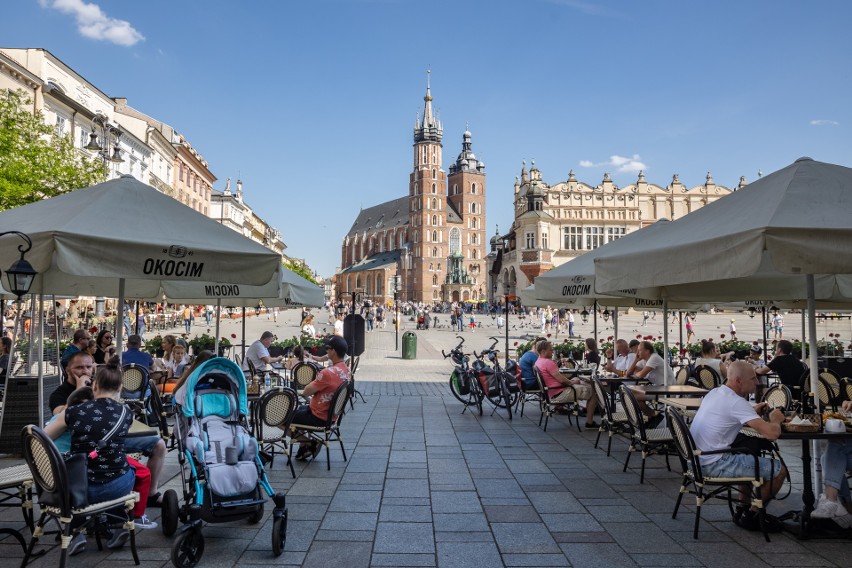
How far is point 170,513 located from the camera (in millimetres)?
4832

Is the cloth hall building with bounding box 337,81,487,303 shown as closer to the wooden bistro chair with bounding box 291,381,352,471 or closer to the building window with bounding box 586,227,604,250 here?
the building window with bounding box 586,227,604,250

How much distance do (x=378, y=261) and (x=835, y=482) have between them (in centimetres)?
14285

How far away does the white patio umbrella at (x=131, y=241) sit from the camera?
16.4 ft

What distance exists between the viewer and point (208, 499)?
4.49 m

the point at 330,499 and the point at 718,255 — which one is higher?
the point at 718,255

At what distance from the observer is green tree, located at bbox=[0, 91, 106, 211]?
20.1 m

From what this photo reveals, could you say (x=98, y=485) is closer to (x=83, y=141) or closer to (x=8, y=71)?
(x=8, y=71)

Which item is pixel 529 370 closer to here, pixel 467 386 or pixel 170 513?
pixel 467 386

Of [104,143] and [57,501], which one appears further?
[104,143]

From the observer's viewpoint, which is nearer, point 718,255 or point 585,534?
point 718,255

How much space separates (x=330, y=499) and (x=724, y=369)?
24.0 ft

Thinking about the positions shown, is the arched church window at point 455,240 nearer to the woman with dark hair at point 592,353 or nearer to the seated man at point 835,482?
the woman with dark hair at point 592,353

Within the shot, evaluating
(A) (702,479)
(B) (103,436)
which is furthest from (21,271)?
(A) (702,479)

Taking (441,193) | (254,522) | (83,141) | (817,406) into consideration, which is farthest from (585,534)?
(441,193)
